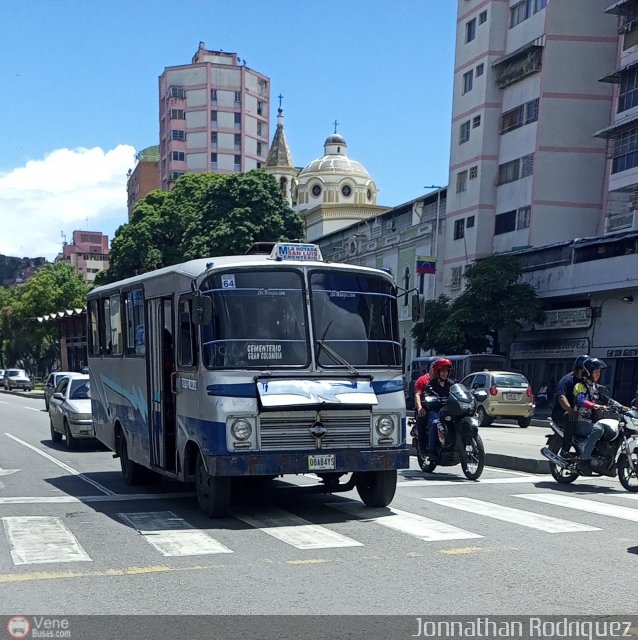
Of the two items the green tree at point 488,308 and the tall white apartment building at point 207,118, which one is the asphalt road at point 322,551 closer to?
the green tree at point 488,308

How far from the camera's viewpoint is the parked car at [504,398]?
2808 centimetres

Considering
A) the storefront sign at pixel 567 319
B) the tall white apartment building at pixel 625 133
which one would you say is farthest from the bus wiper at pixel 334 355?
the storefront sign at pixel 567 319

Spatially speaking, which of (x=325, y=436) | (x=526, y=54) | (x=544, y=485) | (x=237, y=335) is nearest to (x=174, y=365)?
(x=237, y=335)

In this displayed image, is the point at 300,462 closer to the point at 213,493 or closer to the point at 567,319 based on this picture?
the point at 213,493

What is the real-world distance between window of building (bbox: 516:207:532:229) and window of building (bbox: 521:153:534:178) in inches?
68.5

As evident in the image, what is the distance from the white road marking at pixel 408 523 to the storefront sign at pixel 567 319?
29.6 meters

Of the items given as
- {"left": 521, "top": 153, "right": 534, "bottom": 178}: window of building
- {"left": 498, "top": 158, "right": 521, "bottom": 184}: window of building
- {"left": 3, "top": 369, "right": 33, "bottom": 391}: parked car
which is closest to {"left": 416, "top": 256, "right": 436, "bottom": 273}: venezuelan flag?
{"left": 498, "top": 158, "right": 521, "bottom": 184}: window of building

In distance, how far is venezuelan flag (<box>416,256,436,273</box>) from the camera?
46.2m

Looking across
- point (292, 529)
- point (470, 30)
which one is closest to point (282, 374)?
point (292, 529)

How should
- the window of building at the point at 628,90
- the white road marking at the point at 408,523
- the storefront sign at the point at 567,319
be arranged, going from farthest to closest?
the storefront sign at the point at 567,319
the window of building at the point at 628,90
the white road marking at the point at 408,523

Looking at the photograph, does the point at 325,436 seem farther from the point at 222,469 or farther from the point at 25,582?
the point at 25,582

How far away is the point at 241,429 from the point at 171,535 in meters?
1.22

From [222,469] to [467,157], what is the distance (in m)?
41.5

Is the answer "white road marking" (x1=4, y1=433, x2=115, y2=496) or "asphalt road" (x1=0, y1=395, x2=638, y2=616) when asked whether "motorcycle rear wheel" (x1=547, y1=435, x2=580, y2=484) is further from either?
"white road marking" (x1=4, y1=433, x2=115, y2=496)
